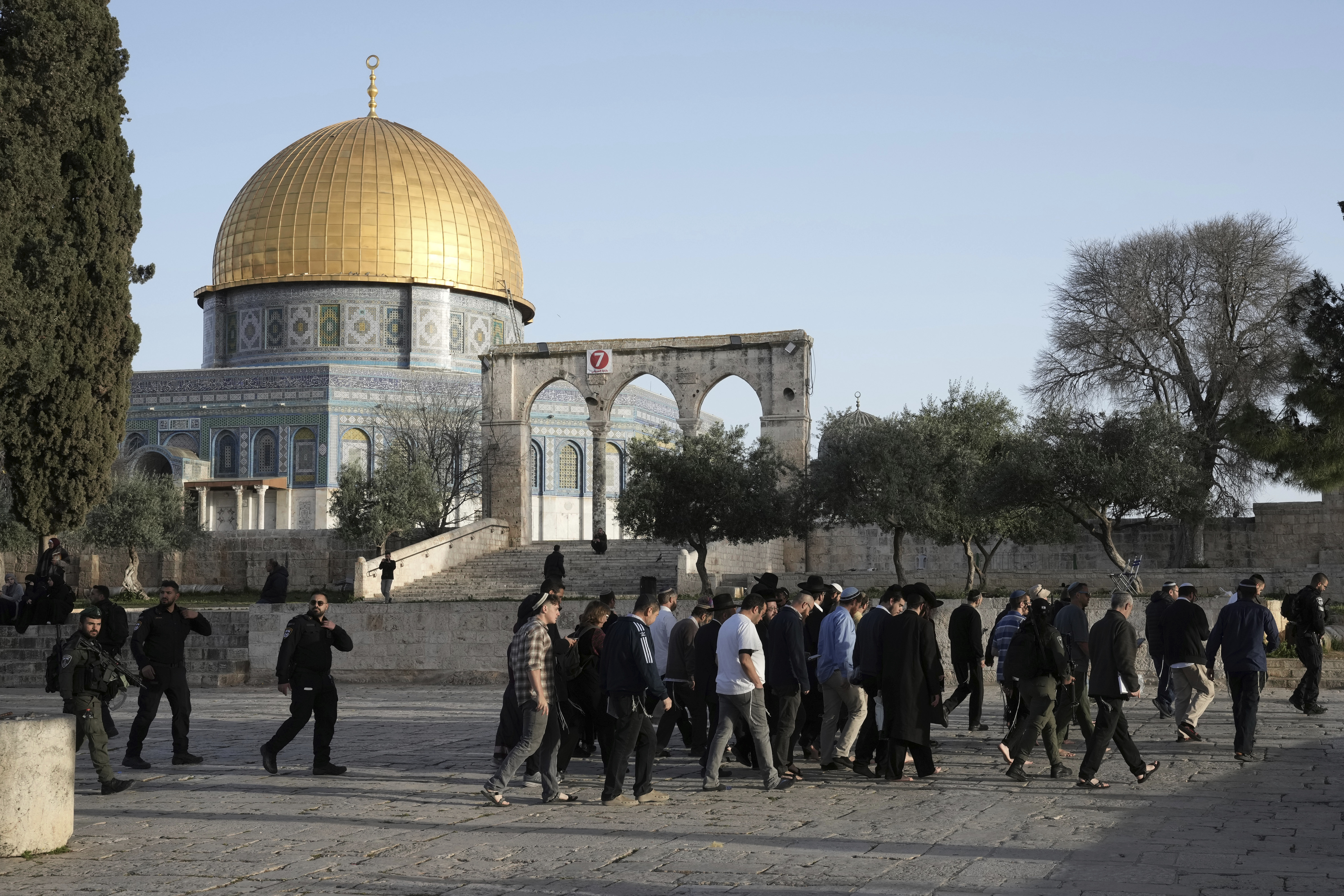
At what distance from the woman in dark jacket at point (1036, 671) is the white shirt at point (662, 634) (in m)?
2.95

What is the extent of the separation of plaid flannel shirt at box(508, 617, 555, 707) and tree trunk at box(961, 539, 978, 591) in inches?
634

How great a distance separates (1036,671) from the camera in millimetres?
8516

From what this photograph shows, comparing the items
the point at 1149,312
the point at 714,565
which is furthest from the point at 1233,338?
the point at 714,565

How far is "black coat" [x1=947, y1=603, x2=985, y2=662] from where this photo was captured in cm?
1109

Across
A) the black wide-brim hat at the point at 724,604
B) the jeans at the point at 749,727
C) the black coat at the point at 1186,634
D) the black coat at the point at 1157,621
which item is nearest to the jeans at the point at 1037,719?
the jeans at the point at 749,727

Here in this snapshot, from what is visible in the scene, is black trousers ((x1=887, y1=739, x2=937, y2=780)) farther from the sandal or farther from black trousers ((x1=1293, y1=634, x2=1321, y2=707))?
black trousers ((x1=1293, y1=634, x2=1321, y2=707))

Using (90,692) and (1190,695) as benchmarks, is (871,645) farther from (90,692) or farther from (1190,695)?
(90,692)

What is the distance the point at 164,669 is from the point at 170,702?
0.23 m

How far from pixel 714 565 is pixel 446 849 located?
865 inches

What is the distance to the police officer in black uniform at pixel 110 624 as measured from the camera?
32.8 ft

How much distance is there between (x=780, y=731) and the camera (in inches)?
351

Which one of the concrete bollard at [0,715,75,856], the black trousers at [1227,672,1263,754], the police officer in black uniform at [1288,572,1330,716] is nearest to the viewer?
the concrete bollard at [0,715,75,856]

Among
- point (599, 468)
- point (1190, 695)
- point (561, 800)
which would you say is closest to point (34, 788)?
point (561, 800)

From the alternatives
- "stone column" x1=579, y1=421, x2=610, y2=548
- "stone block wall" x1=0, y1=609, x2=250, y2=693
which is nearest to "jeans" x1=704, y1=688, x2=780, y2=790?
"stone block wall" x1=0, y1=609, x2=250, y2=693
